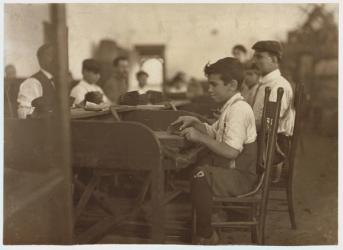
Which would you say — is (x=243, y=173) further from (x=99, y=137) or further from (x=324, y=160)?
(x=324, y=160)

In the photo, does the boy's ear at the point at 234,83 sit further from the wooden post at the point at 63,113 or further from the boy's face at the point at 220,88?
Result: the wooden post at the point at 63,113

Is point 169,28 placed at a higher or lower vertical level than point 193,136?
higher

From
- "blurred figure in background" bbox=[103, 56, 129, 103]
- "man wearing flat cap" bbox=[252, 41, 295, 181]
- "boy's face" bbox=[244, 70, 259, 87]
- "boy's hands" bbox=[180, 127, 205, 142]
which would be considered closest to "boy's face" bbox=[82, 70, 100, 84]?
"blurred figure in background" bbox=[103, 56, 129, 103]

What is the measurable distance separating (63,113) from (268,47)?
1743 mm

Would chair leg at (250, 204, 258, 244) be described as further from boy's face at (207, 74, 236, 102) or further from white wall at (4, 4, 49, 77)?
white wall at (4, 4, 49, 77)

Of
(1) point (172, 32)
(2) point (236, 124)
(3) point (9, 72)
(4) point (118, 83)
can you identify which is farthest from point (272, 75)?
(1) point (172, 32)

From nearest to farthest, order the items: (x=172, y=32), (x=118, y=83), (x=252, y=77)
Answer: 1. (x=252, y=77)
2. (x=118, y=83)
3. (x=172, y=32)

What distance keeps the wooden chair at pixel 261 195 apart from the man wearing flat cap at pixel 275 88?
2.20 feet

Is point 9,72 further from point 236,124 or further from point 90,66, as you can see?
point 90,66

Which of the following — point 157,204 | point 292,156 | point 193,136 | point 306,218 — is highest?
point 193,136

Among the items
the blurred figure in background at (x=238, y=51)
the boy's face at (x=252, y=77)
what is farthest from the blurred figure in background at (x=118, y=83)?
the boy's face at (x=252, y=77)

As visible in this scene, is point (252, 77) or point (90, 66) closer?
point (90, 66)

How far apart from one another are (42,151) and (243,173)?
1.01 metres

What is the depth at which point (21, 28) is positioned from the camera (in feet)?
8.18
